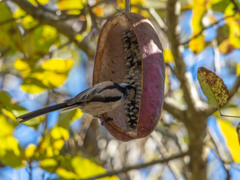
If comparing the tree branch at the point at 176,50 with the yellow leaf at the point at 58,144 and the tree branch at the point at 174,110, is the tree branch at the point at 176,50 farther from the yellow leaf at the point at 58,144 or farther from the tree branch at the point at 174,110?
the yellow leaf at the point at 58,144

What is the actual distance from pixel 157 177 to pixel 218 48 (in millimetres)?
1086

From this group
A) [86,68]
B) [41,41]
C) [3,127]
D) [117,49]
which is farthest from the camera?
[86,68]

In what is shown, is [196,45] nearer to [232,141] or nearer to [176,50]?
[176,50]

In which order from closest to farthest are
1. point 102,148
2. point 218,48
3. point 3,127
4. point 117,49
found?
1. point 117,49
2. point 3,127
3. point 218,48
4. point 102,148

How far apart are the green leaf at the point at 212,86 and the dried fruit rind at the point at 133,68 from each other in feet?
0.52

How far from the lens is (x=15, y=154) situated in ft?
4.23

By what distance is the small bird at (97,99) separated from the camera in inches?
40.9

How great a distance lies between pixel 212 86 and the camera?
0.88 metres

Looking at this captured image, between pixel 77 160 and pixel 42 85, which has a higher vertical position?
pixel 42 85

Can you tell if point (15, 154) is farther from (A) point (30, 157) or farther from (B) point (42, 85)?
(B) point (42, 85)

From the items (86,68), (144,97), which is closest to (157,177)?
(86,68)

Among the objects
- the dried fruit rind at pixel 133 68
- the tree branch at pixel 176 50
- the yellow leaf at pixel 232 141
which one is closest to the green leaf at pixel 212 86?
the dried fruit rind at pixel 133 68

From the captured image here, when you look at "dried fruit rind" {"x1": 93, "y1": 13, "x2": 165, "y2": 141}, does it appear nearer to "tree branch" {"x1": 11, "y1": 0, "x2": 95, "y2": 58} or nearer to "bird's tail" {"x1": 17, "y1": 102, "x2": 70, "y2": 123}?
"bird's tail" {"x1": 17, "y1": 102, "x2": 70, "y2": 123}

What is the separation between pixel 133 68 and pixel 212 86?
0.35 metres
